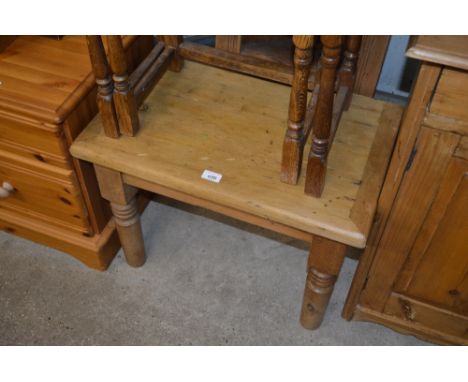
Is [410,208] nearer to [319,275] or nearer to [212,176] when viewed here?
[319,275]

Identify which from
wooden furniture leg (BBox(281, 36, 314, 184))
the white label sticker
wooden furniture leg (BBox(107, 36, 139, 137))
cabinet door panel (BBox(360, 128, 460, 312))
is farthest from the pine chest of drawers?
cabinet door panel (BBox(360, 128, 460, 312))

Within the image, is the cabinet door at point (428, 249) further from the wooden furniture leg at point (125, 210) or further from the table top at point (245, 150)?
the wooden furniture leg at point (125, 210)

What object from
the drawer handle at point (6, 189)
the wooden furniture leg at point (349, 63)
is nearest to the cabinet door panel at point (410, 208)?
the wooden furniture leg at point (349, 63)

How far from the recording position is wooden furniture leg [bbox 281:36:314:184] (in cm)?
103

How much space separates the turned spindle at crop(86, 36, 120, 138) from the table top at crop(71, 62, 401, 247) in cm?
4

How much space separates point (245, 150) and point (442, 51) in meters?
0.55

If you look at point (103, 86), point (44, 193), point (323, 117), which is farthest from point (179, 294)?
point (323, 117)

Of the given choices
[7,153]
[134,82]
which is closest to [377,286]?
[134,82]

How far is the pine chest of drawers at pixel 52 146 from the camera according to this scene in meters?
1.35

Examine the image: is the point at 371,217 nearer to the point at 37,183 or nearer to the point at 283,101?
the point at 283,101

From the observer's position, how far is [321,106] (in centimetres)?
109

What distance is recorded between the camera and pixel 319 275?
1375 mm

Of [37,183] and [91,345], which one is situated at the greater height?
[37,183]
